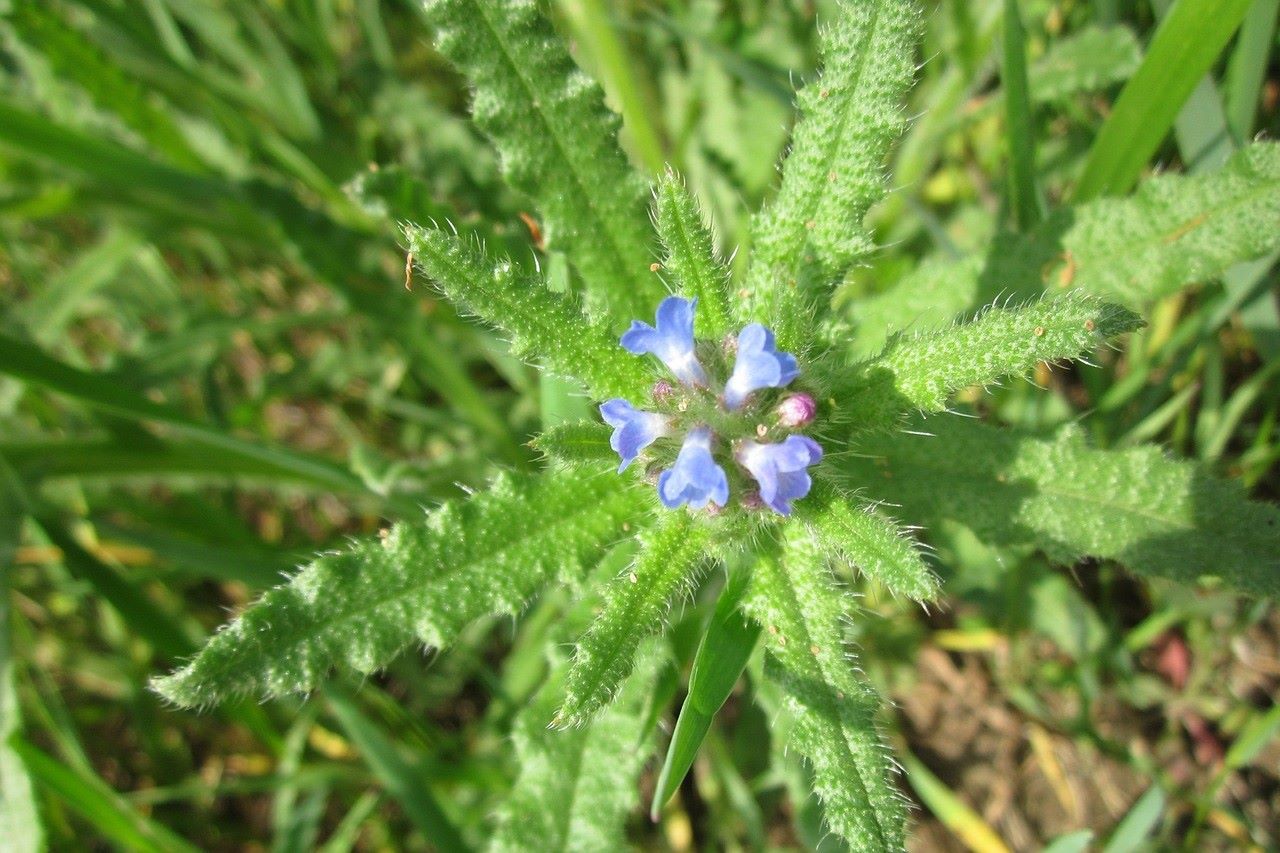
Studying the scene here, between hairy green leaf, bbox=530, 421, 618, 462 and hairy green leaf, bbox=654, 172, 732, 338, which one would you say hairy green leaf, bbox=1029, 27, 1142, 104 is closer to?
hairy green leaf, bbox=654, 172, 732, 338

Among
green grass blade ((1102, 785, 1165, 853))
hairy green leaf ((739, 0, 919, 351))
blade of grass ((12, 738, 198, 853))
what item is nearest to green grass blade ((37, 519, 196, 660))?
blade of grass ((12, 738, 198, 853))

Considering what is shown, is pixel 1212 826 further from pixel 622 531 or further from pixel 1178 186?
pixel 622 531

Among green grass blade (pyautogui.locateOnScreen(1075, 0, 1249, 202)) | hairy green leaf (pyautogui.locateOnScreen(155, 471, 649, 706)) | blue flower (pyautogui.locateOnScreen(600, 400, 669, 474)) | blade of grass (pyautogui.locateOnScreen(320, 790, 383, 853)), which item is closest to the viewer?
blue flower (pyautogui.locateOnScreen(600, 400, 669, 474))

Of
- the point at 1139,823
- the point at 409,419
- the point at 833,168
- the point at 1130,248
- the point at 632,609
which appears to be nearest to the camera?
the point at 632,609

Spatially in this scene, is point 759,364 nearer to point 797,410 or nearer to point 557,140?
point 797,410

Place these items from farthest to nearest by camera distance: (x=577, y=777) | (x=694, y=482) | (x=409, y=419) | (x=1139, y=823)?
(x=409, y=419)
(x=1139, y=823)
(x=577, y=777)
(x=694, y=482)

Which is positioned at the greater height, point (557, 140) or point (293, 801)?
point (557, 140)

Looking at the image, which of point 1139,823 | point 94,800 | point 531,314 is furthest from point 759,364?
point 94,800
